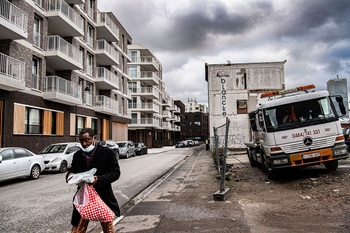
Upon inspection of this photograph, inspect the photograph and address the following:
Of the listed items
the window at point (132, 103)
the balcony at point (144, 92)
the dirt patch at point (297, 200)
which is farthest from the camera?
the balcony at point (144, 92)

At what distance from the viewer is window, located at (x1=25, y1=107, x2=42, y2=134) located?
2116cm

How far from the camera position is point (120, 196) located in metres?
9.16

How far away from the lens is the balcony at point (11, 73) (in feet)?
57.5

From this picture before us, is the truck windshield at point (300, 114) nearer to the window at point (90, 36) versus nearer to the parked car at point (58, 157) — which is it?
the parked car at point (58, 157)

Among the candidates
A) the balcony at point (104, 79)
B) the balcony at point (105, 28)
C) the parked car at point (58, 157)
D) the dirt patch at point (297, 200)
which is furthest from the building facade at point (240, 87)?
the dirt patch at point (297, 200)

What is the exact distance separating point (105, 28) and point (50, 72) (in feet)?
32.4

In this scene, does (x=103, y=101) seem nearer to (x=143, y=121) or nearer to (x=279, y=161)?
(x=279, y=161)

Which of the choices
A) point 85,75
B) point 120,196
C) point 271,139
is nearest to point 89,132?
point 120,196

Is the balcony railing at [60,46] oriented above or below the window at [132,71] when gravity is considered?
below

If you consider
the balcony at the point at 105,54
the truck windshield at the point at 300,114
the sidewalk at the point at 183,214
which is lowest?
the sidewalk at the point at 183,214

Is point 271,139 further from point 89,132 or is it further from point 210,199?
point 89,132

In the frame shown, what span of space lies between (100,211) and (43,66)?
22.0 meters

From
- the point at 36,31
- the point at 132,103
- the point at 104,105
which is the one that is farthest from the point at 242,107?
the point at 132,103

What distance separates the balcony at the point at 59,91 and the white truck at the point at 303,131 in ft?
56.3
